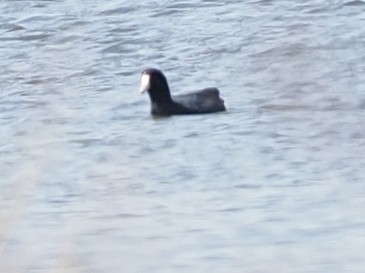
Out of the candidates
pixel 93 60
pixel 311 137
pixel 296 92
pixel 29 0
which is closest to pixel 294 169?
pixel 311 137

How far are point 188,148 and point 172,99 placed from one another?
93.0 inches

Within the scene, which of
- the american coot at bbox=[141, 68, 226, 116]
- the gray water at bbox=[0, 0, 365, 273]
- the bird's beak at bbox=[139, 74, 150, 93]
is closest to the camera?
the gray water at bbox=[0, 0, 365, 273]

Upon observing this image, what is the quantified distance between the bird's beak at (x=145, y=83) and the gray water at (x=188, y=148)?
0.46ft

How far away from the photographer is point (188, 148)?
33.2ft

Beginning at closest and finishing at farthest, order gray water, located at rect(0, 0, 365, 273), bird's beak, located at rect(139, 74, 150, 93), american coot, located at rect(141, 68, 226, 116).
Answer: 1. gray water, located at rect(0, 0, 365, 273)
2. american coot, located at rect(141, 68, 226, 116)
3. bird's beak, located at rect(139, 74, 150, 93)

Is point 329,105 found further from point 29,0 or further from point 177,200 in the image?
point 29,0

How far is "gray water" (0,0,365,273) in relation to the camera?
6.60 m

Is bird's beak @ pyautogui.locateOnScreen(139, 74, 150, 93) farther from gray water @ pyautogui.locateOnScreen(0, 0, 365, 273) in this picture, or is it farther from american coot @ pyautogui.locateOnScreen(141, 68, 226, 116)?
gray water @ pyautogui.locateOnScreen(0, 0, 365, 273)

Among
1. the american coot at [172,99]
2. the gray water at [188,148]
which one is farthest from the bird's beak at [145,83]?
the gray water at [188,148]

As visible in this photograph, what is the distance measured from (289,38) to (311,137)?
2.91m

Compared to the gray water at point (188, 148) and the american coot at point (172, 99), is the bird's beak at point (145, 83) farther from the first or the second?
the gray water at point (188, 148)

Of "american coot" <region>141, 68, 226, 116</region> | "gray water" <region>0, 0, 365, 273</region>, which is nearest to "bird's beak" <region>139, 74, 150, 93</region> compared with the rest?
"american coot" <region>141, 68, 226, 116</region>

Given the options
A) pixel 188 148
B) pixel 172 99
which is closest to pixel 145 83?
pixel 172 99

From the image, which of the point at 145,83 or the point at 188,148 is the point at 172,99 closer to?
the point at 145,83
